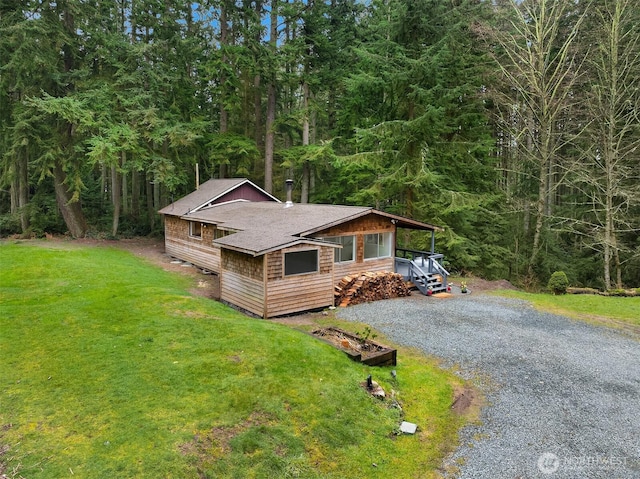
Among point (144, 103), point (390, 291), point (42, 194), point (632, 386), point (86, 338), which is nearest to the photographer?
point (632, 386)

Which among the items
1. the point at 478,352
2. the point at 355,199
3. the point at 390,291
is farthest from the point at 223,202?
the point at 478,352

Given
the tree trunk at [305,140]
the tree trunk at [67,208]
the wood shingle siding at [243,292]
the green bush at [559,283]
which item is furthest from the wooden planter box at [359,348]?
the tree trunk at [67,208]

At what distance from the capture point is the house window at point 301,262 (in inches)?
454

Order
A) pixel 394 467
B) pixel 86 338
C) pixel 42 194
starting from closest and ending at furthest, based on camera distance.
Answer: pixel 394 467
pixel 86 338
pixel 42 194

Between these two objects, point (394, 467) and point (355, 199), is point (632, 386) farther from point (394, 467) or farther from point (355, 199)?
point (355, 199)

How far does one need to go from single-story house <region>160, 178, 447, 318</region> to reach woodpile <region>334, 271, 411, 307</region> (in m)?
0.49

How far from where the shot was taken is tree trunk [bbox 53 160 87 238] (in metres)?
22.5

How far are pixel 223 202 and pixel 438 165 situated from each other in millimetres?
10794

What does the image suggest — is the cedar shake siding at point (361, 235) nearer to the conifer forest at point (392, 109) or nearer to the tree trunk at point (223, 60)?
the conifer forest at point (392, 109)

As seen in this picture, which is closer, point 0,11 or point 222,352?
point 222,352

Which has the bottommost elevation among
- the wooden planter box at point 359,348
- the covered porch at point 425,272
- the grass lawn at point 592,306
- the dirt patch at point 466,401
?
the dirt patch at point 466,401

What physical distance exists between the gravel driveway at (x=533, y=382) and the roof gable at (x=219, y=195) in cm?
1059

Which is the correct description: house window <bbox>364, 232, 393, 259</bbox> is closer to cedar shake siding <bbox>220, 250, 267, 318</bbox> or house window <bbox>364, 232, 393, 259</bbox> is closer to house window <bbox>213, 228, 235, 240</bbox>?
cedar shake siding <bbox>220, 250, 267, 318</bbox>

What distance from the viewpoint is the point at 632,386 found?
7.40 metres
